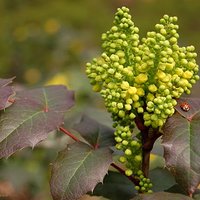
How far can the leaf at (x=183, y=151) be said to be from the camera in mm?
982

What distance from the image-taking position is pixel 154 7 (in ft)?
21.9

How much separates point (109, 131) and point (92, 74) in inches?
8.1

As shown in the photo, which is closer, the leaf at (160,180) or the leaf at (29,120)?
the leaf at (29,120)

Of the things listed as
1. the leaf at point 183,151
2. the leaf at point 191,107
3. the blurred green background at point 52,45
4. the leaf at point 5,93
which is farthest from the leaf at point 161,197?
the blurred green background at point 52,45

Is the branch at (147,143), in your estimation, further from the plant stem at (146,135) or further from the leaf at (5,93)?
the leaf at (5,93)

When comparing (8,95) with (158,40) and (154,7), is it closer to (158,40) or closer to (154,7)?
(158,40)

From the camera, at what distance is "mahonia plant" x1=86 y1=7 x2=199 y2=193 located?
1018 mm

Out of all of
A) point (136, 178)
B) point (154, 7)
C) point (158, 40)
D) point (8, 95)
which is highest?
point (158, 40)

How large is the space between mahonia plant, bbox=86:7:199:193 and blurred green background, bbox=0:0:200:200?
0.91 m

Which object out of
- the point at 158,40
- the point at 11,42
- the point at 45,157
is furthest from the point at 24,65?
the point at 158,40

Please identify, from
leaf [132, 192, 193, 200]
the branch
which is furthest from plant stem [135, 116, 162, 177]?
leaf [132, 192, 193, 200]

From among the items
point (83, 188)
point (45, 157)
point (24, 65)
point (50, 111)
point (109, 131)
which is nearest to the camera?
point (83, 188)

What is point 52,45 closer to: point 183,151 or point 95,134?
point 95,134

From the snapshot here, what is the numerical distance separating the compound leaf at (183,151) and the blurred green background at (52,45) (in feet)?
3.23
